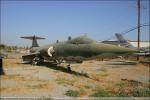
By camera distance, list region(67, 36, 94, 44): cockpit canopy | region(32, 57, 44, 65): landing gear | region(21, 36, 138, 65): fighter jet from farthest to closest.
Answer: region(32, 57, 44, 65): landing gear → region(67, 36, 94, 44): cockpit canopy → region(21, 36, 138, 65): fighter jet

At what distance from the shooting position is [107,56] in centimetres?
1289

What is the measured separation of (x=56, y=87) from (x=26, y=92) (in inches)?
62.3

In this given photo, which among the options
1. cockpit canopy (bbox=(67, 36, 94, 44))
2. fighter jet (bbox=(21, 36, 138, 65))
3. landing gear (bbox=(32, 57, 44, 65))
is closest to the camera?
fighter jet (bbox=(21, 36, 138, 65))

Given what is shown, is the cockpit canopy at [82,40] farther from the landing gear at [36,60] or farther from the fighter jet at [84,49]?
the landing gear at [36,60]

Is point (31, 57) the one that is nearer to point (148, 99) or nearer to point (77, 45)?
point (77, 45)

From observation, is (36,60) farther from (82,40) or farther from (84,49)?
(84,49)

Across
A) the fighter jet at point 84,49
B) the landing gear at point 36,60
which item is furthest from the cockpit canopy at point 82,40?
Answer: the landing gear at point 36,60

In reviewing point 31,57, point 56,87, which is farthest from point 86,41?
point 31,57

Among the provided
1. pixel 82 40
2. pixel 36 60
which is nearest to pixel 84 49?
pixel 82 40

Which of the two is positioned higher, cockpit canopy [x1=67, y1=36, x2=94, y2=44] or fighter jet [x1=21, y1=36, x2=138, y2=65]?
cockpit canopy [x1=67, y1=36, x2=94, y2=44]

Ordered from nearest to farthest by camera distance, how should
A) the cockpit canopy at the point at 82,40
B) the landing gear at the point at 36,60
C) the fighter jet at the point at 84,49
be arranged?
1. the fighter jet at the point at 84,49
2. the cockpit canopy at the point at 82,40
3. the landing gear at the point at 36,60

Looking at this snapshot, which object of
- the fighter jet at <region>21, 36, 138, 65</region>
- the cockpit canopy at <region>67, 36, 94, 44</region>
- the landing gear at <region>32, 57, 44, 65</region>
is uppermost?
the cockpit canopy at <region>67, 36, 94, 44</region>

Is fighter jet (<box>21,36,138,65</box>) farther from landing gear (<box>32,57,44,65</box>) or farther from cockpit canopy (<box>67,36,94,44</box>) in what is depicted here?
landing gear (<box>32,57,44,65</box>)

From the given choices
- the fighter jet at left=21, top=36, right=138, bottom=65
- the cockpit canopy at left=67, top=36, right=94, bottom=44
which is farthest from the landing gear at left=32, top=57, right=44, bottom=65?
the cockpit canopy at left=67, top=36, right=94, bottom=44
